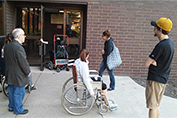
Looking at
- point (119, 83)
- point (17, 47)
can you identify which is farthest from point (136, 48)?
point (17, 47)

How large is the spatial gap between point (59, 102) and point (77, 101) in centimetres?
73

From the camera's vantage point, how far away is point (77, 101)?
362 centimetres

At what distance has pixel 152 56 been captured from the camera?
2.81 meters

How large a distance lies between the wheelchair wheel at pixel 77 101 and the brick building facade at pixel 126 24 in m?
2.65

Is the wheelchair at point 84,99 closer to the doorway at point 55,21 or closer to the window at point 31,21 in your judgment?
the doorway at point 55,21

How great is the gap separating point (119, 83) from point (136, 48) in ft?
5.11

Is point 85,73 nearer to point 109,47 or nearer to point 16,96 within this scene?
point 16,96

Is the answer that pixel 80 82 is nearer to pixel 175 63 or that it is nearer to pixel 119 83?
pixel 119 83

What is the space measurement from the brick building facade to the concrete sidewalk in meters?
1.17

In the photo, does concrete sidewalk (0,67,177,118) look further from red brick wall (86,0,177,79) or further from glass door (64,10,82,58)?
glass door (64,10,82,58)

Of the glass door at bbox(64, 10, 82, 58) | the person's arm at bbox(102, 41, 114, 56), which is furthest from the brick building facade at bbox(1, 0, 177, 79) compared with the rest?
the person's arm at bbox(102, 41, 114, 56)

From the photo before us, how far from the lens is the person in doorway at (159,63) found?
2.76 m

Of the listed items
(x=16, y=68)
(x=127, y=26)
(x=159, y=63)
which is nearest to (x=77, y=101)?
(x=16, y=68)

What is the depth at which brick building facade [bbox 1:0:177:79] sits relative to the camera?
6.25 m
